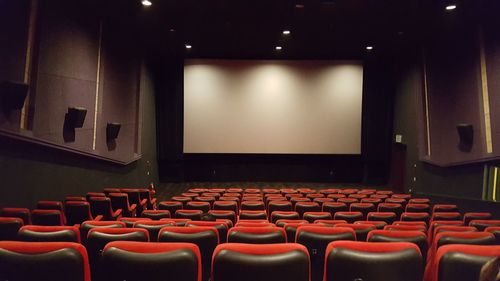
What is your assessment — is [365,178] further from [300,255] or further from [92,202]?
→ [300,255]

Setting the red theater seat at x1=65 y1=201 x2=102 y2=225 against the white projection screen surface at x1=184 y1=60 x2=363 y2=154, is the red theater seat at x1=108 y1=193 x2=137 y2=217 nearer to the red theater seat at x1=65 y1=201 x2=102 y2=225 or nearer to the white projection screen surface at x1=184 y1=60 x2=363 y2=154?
the red theater seat at x1=65 y1=201 x2=102 y2=225

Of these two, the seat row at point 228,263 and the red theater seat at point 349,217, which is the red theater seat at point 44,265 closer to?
the seat row at point 228,263

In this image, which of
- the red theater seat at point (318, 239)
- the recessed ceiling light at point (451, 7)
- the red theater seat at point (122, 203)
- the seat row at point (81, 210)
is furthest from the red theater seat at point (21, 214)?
the recessed ceiling light at point (451, 7)

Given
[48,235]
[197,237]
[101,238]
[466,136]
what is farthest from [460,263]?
[466,136]

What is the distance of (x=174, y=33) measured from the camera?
9.79 meters

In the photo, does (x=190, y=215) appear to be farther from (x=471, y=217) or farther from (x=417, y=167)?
(x=417, y=167)

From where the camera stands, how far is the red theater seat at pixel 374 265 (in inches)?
56.3

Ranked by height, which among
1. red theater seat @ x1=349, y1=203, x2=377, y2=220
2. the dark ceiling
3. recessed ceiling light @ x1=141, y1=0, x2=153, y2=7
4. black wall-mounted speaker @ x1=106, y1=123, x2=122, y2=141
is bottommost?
red theater seat @ x1=349, y1=203, x2=377, y2=220

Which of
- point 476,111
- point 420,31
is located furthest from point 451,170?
point 420,31

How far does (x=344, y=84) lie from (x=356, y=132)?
1981mm

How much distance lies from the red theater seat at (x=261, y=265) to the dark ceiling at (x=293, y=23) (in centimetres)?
671

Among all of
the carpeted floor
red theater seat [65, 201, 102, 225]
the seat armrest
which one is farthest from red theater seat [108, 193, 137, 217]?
the carpeted floor

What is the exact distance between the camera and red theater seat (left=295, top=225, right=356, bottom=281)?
2.33 metres

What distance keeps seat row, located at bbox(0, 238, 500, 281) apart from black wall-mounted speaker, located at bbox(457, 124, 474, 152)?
25.2 ft
